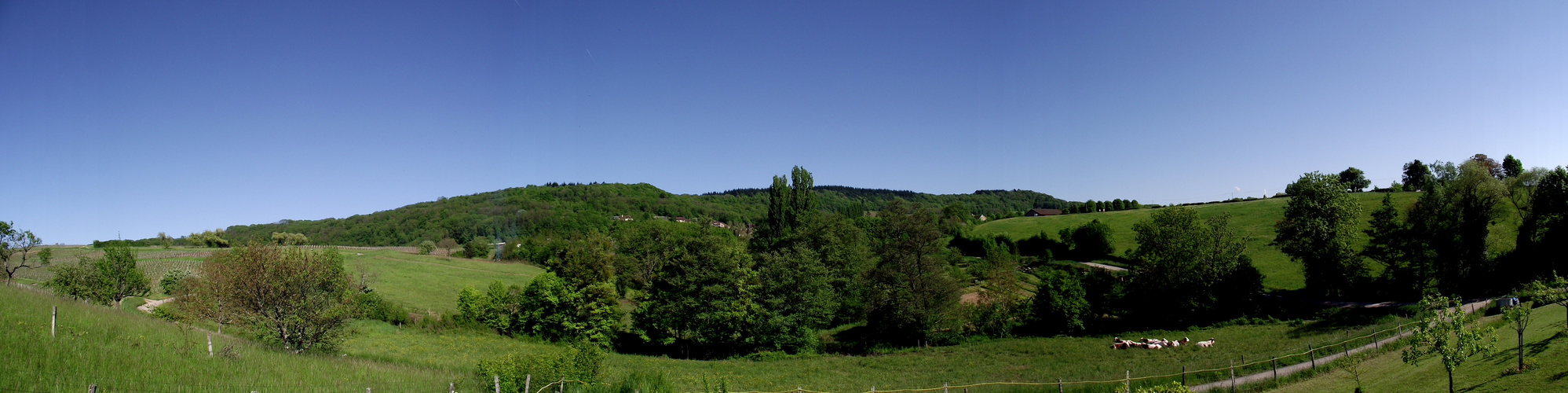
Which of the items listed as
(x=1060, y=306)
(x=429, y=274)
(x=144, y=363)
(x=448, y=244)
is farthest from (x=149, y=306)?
(x=1060, y=306)

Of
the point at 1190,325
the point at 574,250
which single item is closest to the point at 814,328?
the point at 574,250

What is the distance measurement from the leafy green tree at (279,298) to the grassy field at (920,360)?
2.26 m

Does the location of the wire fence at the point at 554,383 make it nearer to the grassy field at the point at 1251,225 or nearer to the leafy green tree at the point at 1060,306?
the leafy green tree at the point at 1060,306

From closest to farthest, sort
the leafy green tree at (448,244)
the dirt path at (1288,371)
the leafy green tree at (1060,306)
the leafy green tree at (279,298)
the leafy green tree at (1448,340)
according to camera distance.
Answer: the leafy green tree at (1448,340) < the dirt path at (1288,371) < the leafy green tree at (279,298) < the leafy green tree at (1060,306) < the leafy green tree at (448,244)

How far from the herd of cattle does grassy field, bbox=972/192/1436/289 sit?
60.9 feet

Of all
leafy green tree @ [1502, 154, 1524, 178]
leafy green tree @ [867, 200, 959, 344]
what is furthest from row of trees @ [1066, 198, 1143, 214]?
leafy green tree @ [867, 200, 959, 344]

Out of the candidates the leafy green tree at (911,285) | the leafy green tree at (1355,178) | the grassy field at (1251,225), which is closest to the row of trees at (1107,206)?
the grassy field at (1251,225)

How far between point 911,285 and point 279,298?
33.5 meters

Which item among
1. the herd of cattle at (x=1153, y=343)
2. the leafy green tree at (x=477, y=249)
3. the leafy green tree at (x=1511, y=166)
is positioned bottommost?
the herd of cattle at (x=1153, y=343)

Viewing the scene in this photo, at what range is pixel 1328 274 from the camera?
1654 inches

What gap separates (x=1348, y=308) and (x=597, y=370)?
4447 centimetres

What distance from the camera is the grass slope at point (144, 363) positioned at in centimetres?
1225

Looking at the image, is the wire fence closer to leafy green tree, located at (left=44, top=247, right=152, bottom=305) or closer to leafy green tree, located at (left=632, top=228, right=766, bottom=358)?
leafy green tree, located at (left=632, top=228, right=766, bottom=358)

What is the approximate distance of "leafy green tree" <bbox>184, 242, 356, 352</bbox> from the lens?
2319 centimetres
